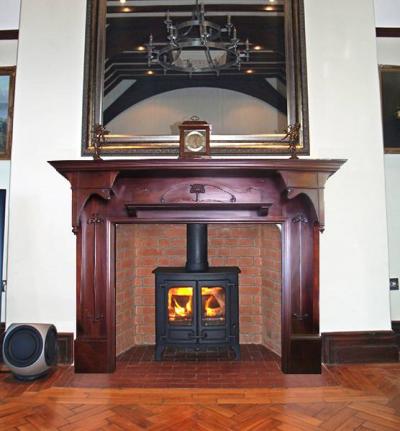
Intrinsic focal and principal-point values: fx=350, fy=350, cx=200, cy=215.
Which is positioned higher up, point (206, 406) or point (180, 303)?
point (180, 303)

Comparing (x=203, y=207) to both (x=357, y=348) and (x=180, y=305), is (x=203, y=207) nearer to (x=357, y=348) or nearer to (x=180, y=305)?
(x=180, y=305)

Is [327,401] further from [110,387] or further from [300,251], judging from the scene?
[110,387]

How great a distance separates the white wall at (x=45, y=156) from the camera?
2613 mm

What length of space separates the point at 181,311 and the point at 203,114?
1549mm

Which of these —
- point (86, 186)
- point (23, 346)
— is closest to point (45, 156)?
point (86, 186)

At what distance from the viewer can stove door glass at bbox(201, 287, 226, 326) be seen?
2674 mm

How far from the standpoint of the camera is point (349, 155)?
8.79ft

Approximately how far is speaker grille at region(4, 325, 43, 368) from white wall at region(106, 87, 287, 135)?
1.57 m

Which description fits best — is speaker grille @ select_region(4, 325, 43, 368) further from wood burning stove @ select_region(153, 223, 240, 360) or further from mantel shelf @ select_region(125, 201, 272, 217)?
mantel shelf @ select_region(125, 201, 272, 217)

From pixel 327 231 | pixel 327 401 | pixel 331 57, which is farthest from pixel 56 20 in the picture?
pixel 327 401

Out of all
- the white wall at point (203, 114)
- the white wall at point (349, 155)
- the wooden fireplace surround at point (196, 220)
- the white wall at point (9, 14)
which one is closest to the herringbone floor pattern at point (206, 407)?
the wooden fireplace surround at point (196, 220)

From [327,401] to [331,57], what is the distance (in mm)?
2430

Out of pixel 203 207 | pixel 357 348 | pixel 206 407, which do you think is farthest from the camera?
pixel 357 348

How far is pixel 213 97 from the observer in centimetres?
277
